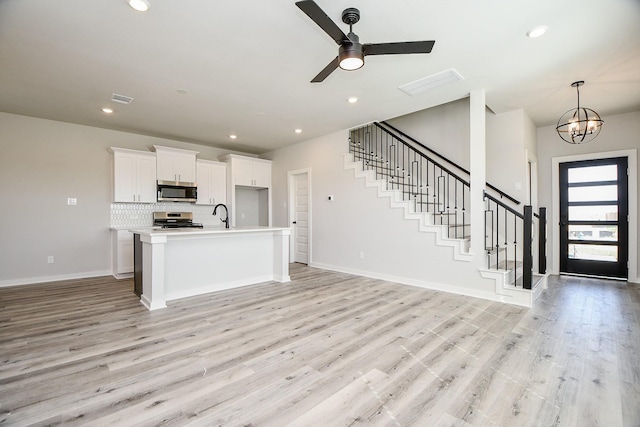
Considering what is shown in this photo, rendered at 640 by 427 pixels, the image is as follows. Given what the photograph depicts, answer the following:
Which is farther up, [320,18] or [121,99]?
[121,99]

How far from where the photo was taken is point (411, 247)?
4.76 metres

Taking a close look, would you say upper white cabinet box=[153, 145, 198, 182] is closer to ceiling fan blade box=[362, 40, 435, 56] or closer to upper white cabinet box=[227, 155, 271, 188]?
upper white cabinet box=[227, 155, 271, 188]

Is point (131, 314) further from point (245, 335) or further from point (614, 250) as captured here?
point (614, 250)

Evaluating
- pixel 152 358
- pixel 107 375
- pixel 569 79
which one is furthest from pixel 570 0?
pixel 107 375

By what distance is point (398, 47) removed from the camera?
2.34 metres

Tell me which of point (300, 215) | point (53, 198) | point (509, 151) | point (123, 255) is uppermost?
point (509, 151)

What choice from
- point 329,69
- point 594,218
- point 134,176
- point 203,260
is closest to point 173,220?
point 134,176

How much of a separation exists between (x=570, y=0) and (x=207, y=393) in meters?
3.95

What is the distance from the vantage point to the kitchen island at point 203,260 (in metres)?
3.58

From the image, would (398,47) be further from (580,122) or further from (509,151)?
(580,122)

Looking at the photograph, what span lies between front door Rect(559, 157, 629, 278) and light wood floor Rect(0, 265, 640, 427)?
162cm

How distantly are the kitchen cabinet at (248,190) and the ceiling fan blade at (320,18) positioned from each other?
198 inches

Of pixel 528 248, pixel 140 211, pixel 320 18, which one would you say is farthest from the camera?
pixel 140 211

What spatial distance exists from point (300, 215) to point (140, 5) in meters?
4.96
